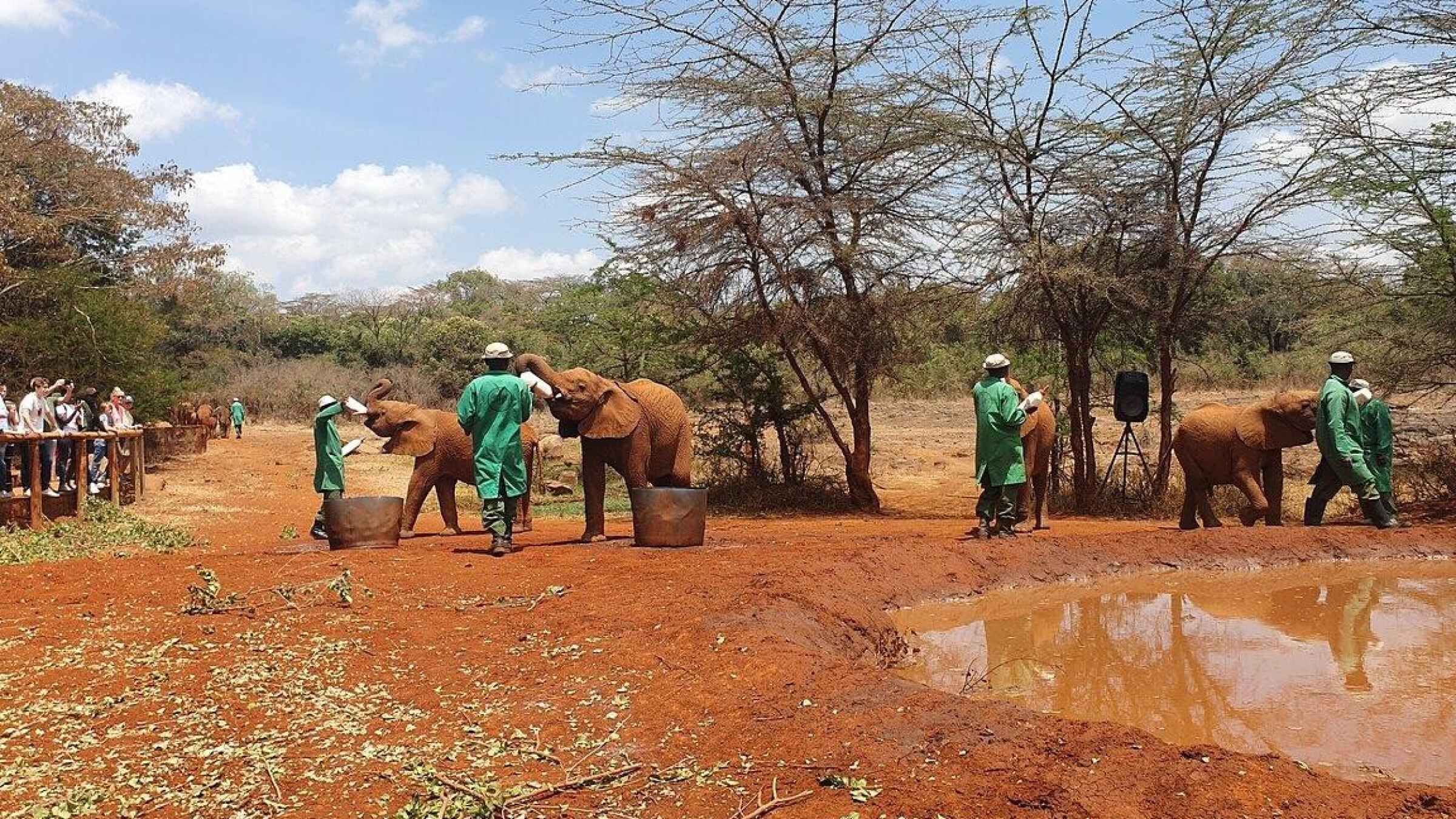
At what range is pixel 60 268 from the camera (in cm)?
2173

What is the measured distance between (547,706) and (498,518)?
4703 millimetres

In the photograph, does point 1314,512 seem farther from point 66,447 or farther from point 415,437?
point 66,447

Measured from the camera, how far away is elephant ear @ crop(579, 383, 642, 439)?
415 inches

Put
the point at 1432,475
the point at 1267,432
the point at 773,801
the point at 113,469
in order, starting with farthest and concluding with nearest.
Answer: the point at 113,469, the point at 1432,475, the point at 1267,432, the point at 773,801

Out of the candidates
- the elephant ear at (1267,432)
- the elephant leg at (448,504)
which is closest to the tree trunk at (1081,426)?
the elephant ear at (1267,432)

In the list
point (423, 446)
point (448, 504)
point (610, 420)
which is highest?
point (610, 420)

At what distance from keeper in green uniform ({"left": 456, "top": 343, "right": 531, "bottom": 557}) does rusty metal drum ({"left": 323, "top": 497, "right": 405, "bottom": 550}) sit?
1.27 metres

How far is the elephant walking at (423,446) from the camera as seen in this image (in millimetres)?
11875

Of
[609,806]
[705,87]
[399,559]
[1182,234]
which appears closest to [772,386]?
[705,87]

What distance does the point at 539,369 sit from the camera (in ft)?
33.7

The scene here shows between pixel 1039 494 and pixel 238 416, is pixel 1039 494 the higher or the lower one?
the lower one

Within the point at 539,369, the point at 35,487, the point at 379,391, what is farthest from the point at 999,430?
the point at 35,487

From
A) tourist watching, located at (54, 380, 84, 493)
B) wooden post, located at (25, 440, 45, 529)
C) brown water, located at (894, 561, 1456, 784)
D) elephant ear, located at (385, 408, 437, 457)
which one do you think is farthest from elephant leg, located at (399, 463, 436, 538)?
brown water, located at (894, 561, 1456, 784)

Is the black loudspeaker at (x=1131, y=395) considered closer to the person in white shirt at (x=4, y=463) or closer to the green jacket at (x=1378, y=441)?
the green jacket at (x=1378, y=441)
